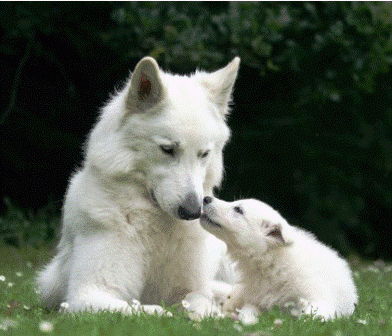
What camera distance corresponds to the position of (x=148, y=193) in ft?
16.9

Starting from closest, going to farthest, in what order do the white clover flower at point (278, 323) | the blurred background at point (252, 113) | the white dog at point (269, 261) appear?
the white clover flower at point (278, 323), the white dog at point (269, 261), the blurred background at point (252, 113)

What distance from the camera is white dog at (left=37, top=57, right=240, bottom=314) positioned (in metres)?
4.93

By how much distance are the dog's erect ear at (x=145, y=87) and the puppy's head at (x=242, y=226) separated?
0.82m

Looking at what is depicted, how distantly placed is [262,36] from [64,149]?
13.3ft

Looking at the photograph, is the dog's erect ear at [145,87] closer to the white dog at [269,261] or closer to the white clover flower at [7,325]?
the white dog at [269,261]

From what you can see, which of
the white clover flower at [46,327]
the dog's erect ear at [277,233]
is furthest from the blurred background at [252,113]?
the white clover flower at [46,327]

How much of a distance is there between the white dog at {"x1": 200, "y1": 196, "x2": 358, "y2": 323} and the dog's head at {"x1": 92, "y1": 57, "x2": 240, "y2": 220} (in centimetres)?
42

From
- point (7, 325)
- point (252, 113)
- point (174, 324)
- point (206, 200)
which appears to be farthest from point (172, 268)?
point (252, 113)

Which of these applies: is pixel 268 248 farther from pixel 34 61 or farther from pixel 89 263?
pixel 34 61

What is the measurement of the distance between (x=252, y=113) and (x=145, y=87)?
7.12 m

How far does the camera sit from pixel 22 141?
1232cm

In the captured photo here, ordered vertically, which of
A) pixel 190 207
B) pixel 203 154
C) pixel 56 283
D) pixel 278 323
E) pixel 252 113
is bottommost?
pixel 252 113

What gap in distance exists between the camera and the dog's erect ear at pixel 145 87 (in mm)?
4938

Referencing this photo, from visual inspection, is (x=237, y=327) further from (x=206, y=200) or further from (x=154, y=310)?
(x=206, y=200)
